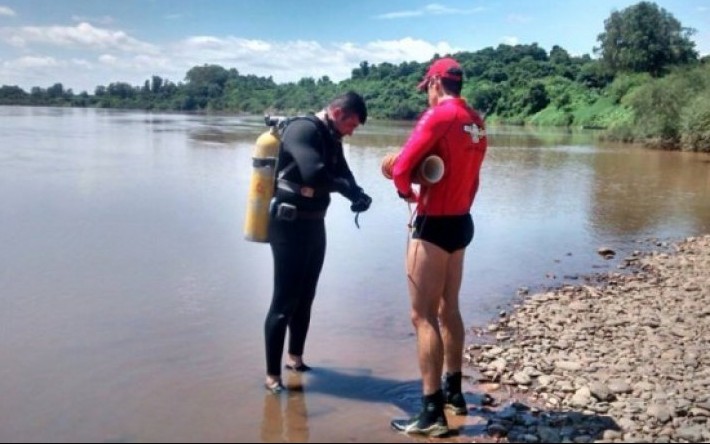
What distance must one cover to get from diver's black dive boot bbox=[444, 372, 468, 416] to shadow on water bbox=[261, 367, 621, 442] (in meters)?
0.07

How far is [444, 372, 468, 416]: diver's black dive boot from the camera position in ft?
17.4

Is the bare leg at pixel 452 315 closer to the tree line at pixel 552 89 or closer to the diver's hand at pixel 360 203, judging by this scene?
the diver's hand at pixel 360 203

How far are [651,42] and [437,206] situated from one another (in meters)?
89.1

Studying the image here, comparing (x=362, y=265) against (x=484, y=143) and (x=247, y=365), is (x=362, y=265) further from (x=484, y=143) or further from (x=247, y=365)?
(x=484, y=143)

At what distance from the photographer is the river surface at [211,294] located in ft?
17.4

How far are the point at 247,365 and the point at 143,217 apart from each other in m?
9.29

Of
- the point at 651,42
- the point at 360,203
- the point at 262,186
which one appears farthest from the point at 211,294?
the point at 651,42

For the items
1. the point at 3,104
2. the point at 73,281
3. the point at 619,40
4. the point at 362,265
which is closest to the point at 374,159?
the point at 362,265

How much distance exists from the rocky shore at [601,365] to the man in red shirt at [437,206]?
585 millimetres

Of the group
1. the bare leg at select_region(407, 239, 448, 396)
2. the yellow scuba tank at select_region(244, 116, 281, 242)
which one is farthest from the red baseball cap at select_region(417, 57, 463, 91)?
the yellow scuba tank at select_region(244, 116, 281, 242)

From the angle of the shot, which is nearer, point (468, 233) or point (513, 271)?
point (468, 233)

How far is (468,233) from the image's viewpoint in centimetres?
502

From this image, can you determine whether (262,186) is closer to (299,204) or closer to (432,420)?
(299,204)

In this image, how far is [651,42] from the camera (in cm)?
8438
